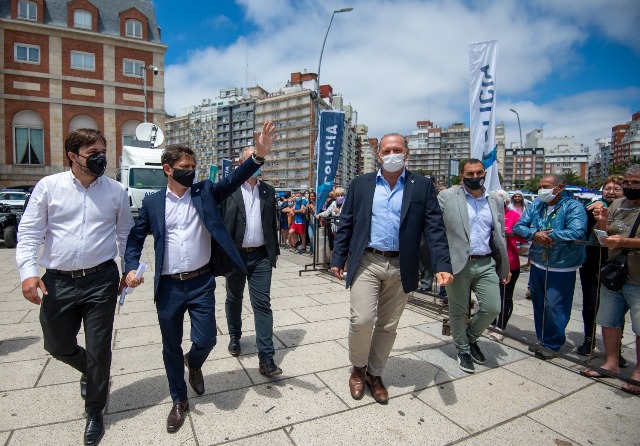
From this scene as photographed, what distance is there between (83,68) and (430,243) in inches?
1386

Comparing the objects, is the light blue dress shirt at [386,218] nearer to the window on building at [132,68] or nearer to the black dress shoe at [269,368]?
the black dress shoe at [269,368]

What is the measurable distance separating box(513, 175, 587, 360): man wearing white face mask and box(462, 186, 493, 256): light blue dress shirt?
0.67 metres

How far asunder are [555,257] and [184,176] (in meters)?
3.76

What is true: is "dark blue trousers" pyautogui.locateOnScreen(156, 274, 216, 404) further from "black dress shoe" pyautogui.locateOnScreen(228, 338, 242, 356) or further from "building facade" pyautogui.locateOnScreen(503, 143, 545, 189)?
"building facade" pyautogui.locateOnScreen(503, 143, 545, 189)

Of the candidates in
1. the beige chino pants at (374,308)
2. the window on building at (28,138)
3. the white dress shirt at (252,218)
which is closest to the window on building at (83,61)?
the window on building at (28,138)

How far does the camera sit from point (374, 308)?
3.03m

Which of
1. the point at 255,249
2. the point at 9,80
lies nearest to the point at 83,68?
the point at 9,80

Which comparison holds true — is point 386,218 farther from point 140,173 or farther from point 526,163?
point 526,163

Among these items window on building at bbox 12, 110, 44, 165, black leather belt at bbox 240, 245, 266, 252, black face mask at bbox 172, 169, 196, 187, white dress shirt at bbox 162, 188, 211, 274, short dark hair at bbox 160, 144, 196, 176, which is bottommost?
black leather belt at bbox 240, 245, 266, 252

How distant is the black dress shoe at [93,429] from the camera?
241 centimetres

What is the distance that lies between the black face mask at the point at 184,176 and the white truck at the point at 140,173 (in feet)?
45.7

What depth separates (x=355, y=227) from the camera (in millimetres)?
3150

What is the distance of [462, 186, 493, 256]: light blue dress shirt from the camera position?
3684mm

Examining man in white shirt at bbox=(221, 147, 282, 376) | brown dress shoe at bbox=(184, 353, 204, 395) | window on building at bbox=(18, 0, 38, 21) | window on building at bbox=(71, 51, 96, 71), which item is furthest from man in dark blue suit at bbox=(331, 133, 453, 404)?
window on building at bbox=(18, 0, 38, 21)
